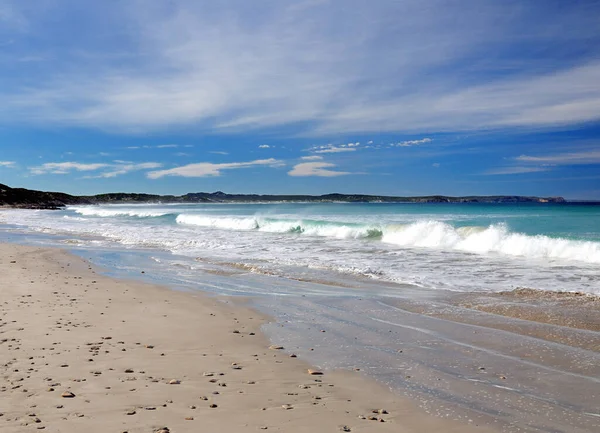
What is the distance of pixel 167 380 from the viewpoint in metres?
4.99

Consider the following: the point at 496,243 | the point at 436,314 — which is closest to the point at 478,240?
the point at 496,243

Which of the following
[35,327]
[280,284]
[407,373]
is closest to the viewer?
[407,373]

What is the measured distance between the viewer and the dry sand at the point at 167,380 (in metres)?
3.98

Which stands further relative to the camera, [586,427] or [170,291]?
[170,291]

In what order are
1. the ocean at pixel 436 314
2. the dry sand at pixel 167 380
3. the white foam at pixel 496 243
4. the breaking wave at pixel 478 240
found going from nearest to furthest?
the dry sand at pixel 167 380 < the ocean at pixel 436 314 < the white foam at pixel 496 243 < the breaking wave at pixel 478 240

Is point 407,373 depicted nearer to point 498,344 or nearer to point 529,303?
point 498,344

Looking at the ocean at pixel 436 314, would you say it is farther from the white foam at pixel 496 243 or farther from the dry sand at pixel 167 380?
the dry sand at pixel 167 380

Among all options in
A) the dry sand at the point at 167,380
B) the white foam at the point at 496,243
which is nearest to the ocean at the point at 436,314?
the white foam at the point at 496,243

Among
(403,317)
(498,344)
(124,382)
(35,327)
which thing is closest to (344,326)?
(403,317)

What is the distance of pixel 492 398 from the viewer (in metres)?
4.66

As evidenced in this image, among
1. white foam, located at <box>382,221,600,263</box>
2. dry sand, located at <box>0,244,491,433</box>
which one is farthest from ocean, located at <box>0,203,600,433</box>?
dry sand, located at <box>0,244,491,433</box>

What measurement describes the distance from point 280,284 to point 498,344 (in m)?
6.13

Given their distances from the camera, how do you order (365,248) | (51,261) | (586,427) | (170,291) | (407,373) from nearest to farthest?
1. (586,427)
2. (407,373)
3. (170,291)
4. (51,261)
5. (365,248)

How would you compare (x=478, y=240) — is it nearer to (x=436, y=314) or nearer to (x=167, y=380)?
(x=436, y=314)
